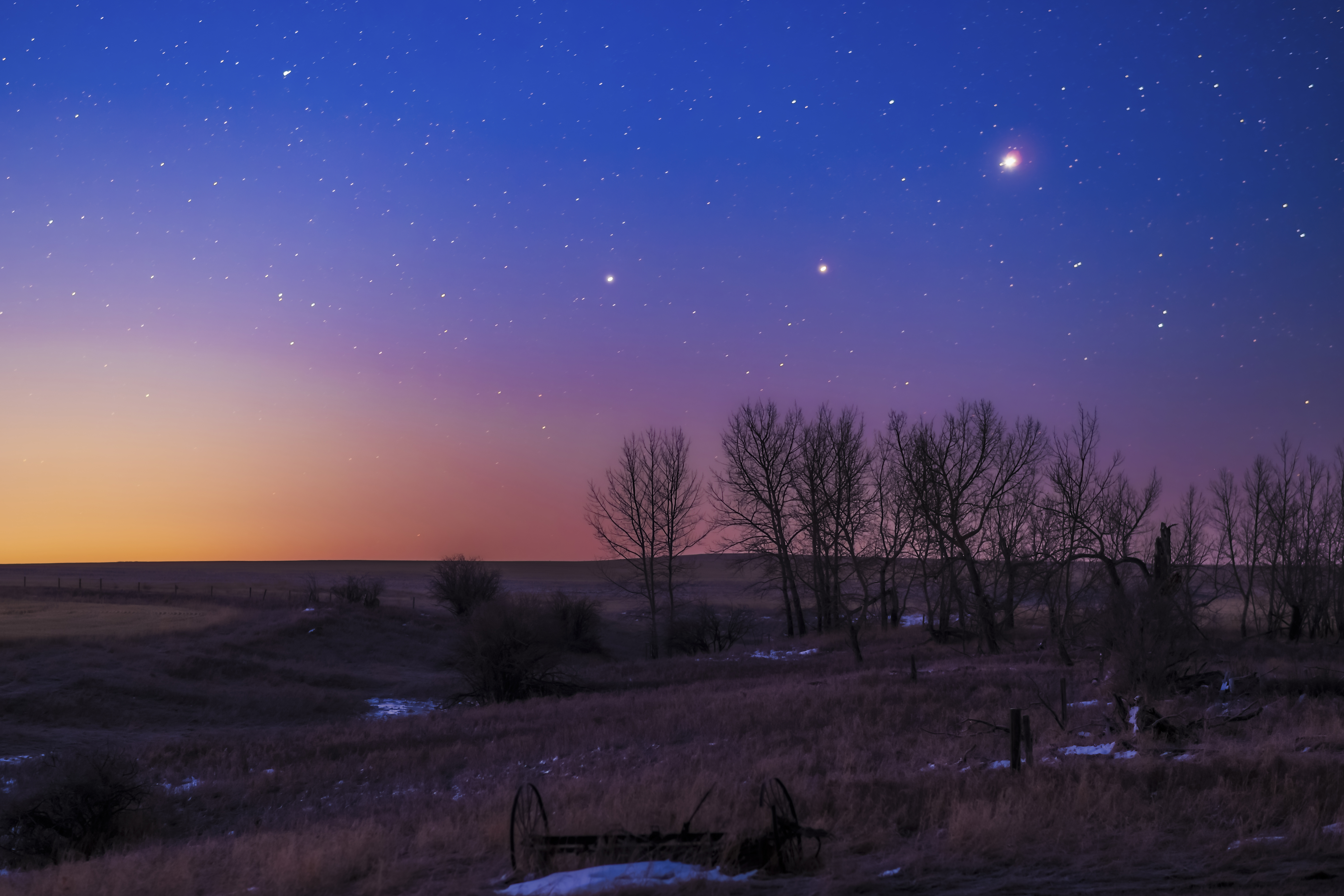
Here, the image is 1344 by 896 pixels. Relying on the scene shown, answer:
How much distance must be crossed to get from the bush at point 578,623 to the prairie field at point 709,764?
775 centimetres

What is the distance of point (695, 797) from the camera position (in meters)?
10.3

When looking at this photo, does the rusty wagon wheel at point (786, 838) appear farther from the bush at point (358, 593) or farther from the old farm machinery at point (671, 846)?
the bush at point (358, 593)

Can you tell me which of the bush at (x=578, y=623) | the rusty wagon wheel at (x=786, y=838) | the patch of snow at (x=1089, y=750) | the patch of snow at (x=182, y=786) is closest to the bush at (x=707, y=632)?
the bush at (x=578, y=623)

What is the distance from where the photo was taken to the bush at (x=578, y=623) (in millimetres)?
48031

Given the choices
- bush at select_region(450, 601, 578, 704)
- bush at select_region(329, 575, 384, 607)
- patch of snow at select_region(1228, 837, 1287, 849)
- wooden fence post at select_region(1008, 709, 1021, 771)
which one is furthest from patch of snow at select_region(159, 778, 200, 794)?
bush at select_region(329, 575, 384, 607)

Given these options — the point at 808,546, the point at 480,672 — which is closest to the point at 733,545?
the point at 808,546

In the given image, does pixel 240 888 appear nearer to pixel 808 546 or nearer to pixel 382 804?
pixel 382 804

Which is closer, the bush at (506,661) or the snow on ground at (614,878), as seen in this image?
the snow on ground at (614,878)

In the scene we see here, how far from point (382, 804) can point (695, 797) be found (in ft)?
22.6

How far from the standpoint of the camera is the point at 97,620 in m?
43.2

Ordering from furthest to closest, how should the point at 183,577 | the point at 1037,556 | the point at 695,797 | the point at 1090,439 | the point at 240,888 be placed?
the point at 183,577 < the point at 1090,439 < the point at 1037,556 < the point at 695,797 < the point at 240,888

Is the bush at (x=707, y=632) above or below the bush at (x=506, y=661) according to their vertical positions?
below

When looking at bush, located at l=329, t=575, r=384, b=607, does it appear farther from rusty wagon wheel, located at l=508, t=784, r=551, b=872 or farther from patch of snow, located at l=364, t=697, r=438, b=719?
rusty wagon wheel, located at l=508, t=784, r=551, b=872

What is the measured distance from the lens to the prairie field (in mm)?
7680
